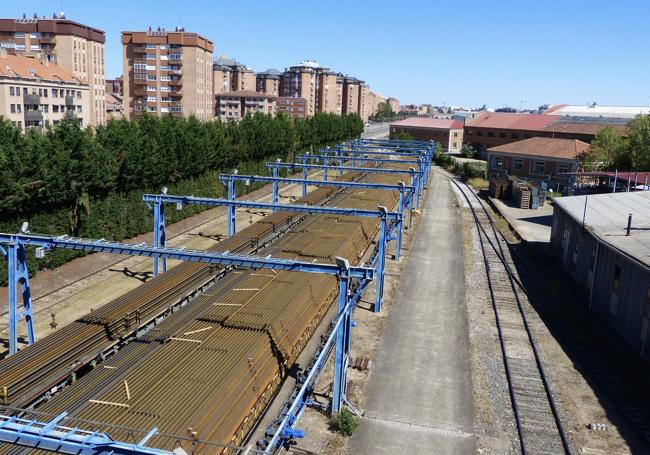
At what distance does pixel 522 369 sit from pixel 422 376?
3.57 m

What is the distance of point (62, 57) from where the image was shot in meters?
92.0

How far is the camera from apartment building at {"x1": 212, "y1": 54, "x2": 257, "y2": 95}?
135250 millimetres

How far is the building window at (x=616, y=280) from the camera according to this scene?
20.7 m

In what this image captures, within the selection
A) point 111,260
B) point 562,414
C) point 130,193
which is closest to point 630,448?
point 562,414

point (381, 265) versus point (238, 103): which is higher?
point (238, 103)

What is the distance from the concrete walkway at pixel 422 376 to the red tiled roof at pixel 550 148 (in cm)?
3499

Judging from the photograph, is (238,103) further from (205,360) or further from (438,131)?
(205,360)

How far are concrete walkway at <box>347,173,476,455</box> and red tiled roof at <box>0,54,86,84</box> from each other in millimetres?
59542

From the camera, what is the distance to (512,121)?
3457 inches

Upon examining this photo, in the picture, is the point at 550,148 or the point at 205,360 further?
the point at 550,148

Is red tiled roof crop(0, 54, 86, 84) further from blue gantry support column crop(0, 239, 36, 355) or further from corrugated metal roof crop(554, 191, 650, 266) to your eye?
corrugated metal roof crop(554, 191, 650, 266)

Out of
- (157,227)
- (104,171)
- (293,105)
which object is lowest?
(157,227)

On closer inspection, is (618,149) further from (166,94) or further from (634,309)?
(166,94)

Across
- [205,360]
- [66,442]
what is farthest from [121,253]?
[66,442]
